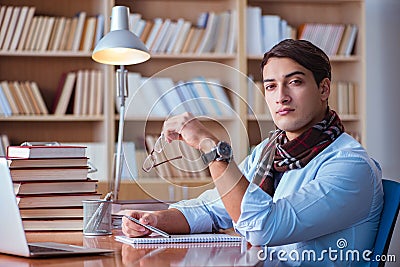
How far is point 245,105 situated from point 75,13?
9.01ft

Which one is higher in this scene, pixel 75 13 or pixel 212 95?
pixel 75 13

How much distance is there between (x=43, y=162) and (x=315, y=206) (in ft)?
2.55

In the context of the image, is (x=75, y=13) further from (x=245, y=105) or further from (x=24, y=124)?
(x=245, y=105)

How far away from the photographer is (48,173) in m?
2.01

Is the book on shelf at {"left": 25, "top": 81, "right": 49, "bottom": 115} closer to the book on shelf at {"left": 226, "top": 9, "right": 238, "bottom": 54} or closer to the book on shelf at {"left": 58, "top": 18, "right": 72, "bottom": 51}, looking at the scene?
the book on shelf at {"left": 58, "top": 18, "right": 72, "bottom": 51}

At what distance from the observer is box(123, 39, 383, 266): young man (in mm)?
1624

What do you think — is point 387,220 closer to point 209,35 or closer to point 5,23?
point 209,35

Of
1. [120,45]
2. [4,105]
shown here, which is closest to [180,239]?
[120,45]

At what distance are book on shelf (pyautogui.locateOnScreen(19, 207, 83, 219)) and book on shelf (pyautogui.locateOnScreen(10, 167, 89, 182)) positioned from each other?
8cm

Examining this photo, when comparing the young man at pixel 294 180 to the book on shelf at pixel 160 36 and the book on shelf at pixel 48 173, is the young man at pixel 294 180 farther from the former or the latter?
the book on shelf at pixel 160 36

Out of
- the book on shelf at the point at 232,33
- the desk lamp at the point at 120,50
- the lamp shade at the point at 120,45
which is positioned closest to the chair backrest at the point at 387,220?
the desk lamp at the point at 120,50

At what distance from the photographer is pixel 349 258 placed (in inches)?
68.4

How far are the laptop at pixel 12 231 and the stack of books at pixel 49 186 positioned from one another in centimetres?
43

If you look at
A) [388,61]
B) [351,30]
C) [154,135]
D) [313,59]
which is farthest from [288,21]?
[154,135]
